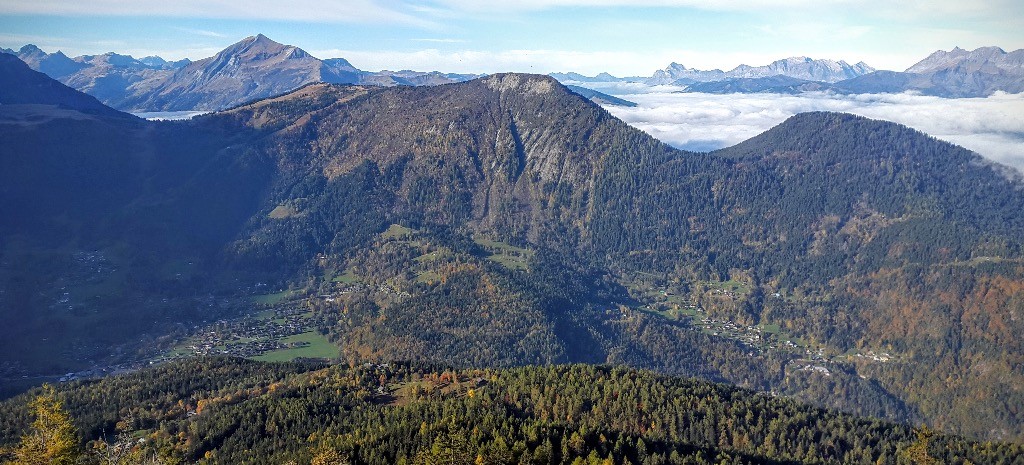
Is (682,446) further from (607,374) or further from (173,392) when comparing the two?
(173,392)

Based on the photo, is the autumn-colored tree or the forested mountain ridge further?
the forested mountain ridge

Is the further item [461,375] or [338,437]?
[461,375]

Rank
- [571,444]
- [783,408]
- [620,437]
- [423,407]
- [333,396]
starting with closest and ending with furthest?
[571,444] → [620,437] → [423,407] → [333,396] → [783,408]

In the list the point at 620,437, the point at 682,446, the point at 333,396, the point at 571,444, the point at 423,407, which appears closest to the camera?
the point at 571,444

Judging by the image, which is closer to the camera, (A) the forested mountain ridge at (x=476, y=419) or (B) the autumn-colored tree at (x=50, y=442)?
(B) the autumn-colored tree at (x=50, y=442)

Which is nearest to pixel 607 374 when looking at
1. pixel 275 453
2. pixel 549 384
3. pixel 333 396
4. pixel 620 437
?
pixel 549 384
